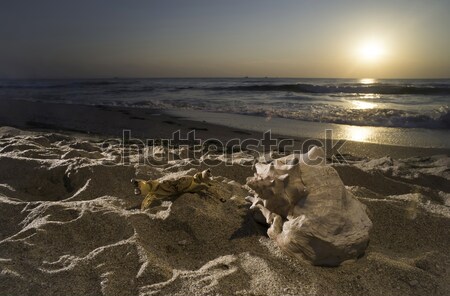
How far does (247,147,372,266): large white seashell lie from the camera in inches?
86.0

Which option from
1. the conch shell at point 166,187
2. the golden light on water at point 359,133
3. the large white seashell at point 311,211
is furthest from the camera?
the golden light on water at point 359,133

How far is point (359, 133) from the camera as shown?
7.16 m

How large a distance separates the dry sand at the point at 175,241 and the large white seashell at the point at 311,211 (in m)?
0.11

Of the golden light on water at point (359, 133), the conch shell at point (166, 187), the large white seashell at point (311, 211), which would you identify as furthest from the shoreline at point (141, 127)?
the large white seashell at point (311, 211)

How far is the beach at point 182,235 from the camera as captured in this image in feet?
6.77

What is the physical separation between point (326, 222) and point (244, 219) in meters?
0.81

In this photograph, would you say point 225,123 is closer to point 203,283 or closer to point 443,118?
point 443,118

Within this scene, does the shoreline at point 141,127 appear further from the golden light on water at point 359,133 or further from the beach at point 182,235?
the beach at point 182,235

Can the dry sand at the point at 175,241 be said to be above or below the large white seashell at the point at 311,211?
below

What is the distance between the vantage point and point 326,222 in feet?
7.25

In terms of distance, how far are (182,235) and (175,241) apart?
0.28ft

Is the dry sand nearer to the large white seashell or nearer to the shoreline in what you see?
the large white seashell

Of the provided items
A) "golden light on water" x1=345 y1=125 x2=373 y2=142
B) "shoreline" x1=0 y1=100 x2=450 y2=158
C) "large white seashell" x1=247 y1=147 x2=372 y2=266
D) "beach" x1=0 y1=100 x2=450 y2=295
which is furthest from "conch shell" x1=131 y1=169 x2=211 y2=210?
"golden light on water" x1=345 y1=125 x2=373 y2=142

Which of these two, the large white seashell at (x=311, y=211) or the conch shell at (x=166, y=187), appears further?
the conch shell at (x=166, y=187)
